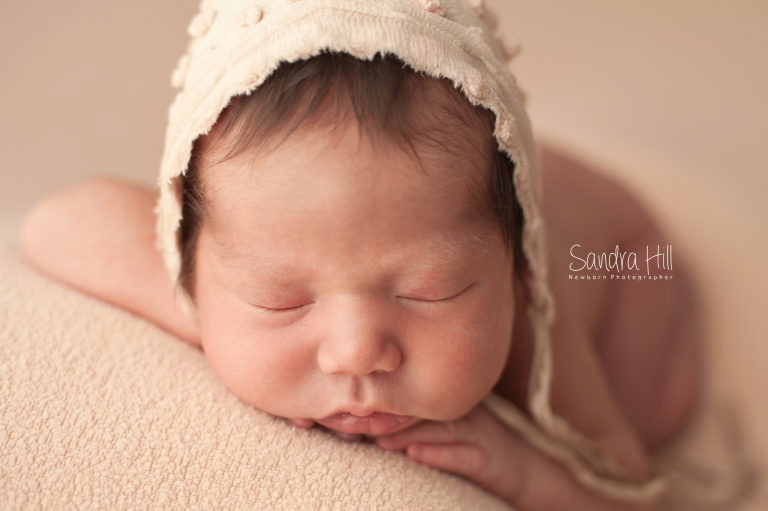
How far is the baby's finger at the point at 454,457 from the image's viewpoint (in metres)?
0.99

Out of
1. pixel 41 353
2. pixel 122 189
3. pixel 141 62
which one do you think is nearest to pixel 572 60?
pixel 141 62

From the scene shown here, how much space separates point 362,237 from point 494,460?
45 centimetres

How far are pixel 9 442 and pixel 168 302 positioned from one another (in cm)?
35

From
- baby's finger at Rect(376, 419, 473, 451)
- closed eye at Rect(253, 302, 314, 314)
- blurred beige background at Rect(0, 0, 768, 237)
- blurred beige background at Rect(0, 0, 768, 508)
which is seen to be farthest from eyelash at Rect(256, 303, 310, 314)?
blurred beige background at Rect(0, 0, 768, 237)

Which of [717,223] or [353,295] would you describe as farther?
[717,223]

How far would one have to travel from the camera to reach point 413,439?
A: 100 centimetres

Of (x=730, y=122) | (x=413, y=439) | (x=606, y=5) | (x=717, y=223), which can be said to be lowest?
(x=413, y=439)

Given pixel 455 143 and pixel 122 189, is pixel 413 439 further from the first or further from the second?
pixel 122 189

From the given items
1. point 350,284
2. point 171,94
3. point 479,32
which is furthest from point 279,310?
point 171,94

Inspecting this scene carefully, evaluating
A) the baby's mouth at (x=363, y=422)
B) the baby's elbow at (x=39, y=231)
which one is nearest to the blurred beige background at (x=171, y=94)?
the baby's elbow at (x=39, y=231)

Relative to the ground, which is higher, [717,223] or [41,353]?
[717,223]

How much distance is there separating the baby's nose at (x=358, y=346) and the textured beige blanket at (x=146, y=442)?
5.8 inches

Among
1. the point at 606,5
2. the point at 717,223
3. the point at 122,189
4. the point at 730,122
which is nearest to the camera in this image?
the point at 122,189

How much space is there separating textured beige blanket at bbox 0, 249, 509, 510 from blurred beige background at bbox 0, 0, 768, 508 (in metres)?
1.08
